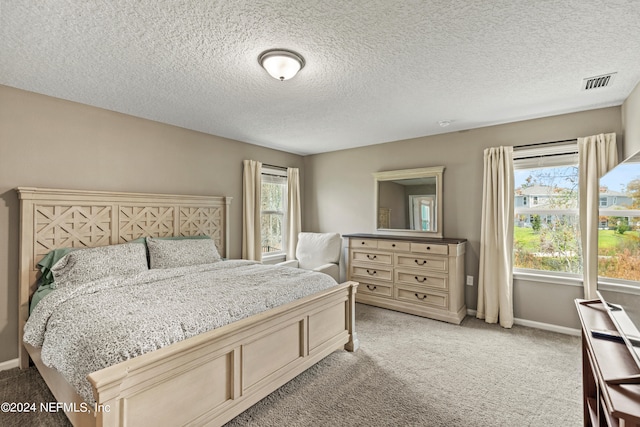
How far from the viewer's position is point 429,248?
3.64 meters

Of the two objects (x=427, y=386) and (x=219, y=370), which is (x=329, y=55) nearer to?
(x=219, y=370)

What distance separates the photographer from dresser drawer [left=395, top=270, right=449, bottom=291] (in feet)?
11.7

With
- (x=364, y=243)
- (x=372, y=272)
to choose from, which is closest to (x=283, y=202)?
(x=364, y=243)

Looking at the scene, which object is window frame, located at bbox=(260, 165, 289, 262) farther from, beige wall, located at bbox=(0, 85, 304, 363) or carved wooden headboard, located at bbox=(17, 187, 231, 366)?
carved wooden headboard, located at bbox=(17, 187, 231, 366)

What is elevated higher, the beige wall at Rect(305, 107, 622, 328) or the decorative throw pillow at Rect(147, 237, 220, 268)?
the beige wall at Rect(305, 107, 622, 328)

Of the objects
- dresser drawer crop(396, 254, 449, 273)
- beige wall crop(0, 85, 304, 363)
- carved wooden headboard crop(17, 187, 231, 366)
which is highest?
beige wall crop(0, 85, 304, 363)

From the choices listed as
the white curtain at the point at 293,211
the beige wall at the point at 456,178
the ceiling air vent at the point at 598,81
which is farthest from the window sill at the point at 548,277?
the white curtain at the point at 293,211

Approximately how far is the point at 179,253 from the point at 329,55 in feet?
7.81

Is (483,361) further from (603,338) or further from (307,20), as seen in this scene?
(307,20)

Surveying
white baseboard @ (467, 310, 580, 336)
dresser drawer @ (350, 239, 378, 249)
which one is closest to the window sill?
white baseboard @ (467, 310, 580, 336)

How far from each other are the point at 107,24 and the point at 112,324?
5.56ft

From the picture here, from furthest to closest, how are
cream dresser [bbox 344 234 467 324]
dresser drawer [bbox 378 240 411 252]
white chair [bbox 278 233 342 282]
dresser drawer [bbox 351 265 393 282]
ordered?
white chair [bbox 278 233 342 282], dresser drawer [bbox 351 265 393 282], dresser drawer [bbox 378 240 411 252], cream dresser [bbox 344 234 467 324]

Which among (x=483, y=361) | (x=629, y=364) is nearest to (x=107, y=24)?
(x=629, y=364)

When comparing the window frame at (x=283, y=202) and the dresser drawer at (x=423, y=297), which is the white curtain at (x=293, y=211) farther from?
the dresser drawer at (x=423, y=297)
